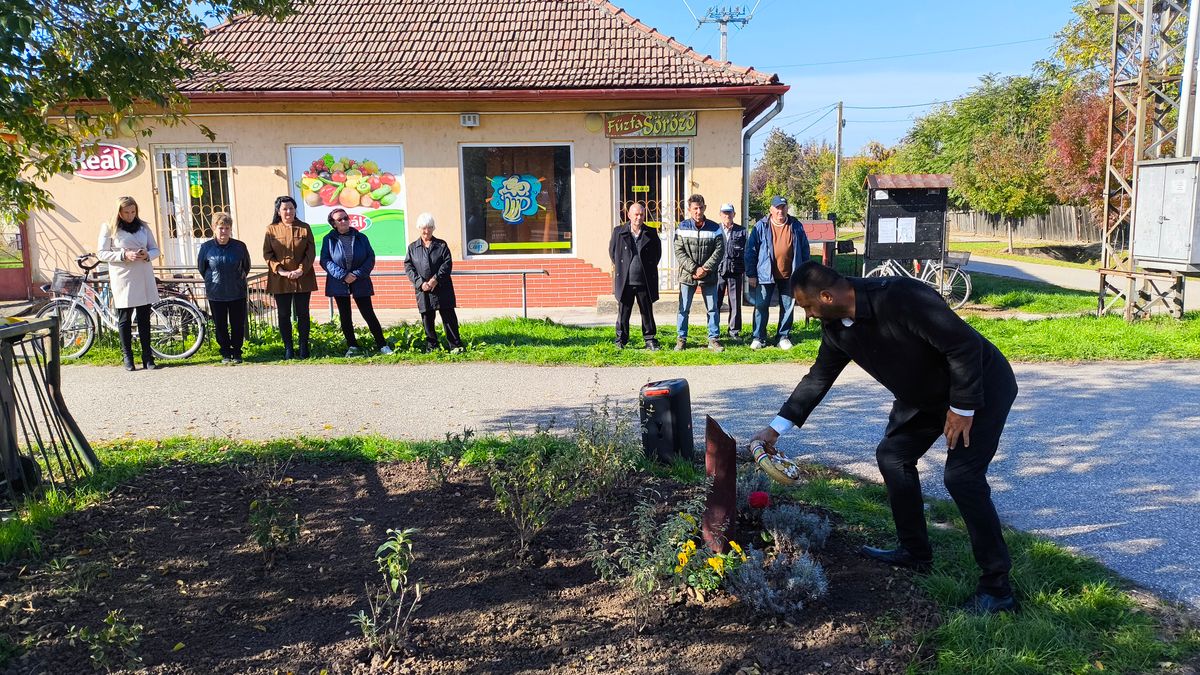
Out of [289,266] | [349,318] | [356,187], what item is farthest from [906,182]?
[289,266]

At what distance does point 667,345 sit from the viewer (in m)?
10.5

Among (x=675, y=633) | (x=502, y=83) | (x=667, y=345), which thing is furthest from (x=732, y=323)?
(x=675, y=633)

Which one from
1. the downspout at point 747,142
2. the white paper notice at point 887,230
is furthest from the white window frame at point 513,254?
the white paper notice at point 887,230

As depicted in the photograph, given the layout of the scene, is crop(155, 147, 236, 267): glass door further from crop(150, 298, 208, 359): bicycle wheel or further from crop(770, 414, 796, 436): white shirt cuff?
crop(770, 414, 796, 436): white shirt cuff

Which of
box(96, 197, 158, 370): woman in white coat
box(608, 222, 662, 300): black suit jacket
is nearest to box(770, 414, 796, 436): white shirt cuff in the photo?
box(608, 222, 662, 300): black suit jacket

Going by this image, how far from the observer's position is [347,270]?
10055 millimetres

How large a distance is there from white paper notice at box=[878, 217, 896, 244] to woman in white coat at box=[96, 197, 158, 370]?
1115 centimetres

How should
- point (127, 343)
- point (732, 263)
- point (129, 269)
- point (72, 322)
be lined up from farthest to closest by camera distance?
1. point (732, 263)
2. point (72, 322)
3. point (127, 343)
4. point (129, 269)

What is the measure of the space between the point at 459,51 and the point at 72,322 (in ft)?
25.7

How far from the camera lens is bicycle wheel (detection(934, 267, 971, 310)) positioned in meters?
14.3

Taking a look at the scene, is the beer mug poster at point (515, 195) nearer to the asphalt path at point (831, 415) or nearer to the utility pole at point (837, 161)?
the asphalt path at point (831, 415)

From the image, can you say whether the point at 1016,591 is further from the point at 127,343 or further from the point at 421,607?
the point at 127,343

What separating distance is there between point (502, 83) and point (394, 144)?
217 cm

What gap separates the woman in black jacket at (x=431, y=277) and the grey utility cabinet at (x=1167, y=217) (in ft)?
29.6
